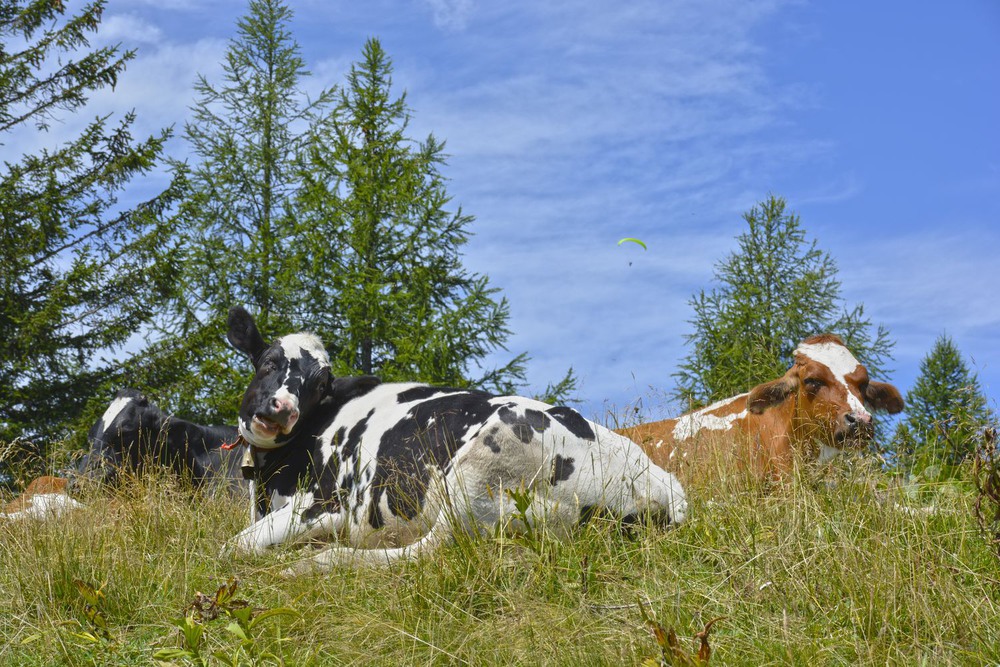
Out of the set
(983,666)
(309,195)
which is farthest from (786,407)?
(309,195)

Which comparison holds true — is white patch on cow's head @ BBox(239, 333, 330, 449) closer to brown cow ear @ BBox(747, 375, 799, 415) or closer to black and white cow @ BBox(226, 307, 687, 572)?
black and white cow @ BBox(226, 307, 687, 572)

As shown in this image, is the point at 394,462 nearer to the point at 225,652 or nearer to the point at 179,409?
the point at 225,652

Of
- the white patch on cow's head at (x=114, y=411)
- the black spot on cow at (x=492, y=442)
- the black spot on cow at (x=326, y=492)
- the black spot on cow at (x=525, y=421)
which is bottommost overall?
the black spot on cow at (x=326, y=492)

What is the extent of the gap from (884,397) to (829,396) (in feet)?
3.23

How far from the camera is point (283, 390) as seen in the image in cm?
743

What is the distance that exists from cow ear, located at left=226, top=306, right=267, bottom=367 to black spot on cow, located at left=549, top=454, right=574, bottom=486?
11.3 ft

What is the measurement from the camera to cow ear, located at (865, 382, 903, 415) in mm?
9133

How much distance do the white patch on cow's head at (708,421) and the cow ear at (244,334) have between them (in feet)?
13.0

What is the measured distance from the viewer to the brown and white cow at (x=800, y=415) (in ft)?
27.1

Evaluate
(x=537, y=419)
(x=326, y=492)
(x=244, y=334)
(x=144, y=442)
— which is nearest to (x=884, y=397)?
(x=537, y=419)

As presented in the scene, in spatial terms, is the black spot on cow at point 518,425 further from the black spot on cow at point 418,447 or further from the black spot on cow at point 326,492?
the black spot on cow at point 326,492

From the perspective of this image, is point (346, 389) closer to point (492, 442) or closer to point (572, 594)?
point (492, 442)

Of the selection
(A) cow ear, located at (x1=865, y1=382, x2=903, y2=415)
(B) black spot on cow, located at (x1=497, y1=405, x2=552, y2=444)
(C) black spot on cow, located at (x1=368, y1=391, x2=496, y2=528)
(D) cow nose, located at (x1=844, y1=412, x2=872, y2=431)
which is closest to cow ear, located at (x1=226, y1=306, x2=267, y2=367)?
(C) black spot on cow, located at (x1=368, y1=391, x2=496, y2=528)

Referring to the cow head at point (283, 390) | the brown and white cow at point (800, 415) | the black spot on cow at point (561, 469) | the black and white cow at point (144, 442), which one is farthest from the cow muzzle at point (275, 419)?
the brown and white cow at point (800, 415)
